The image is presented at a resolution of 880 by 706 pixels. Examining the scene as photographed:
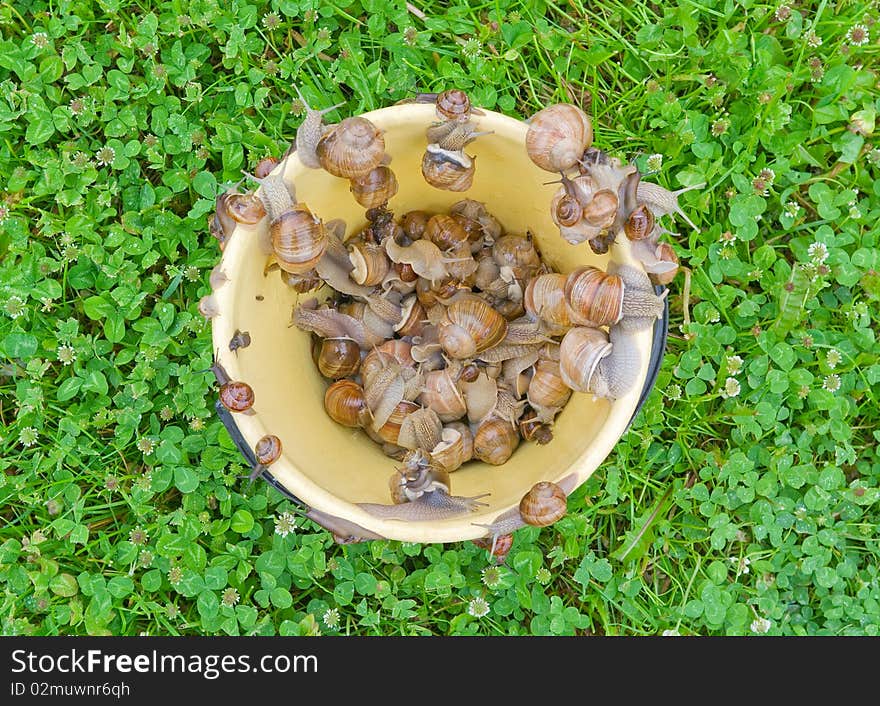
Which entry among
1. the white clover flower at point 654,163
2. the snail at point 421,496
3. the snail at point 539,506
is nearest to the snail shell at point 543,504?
the snail at point 539,506

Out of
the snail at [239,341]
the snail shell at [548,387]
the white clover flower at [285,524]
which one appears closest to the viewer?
the snail at [239,341]

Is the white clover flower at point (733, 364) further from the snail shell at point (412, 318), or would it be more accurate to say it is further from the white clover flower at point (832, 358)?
the snail shell at point (412, 318)

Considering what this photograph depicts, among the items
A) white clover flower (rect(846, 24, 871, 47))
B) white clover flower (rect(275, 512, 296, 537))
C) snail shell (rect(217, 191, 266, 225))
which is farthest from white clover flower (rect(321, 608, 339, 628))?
white clover flower (rect(846, 24, 871, 47))

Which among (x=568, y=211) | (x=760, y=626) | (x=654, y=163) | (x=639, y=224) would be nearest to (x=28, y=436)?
(x=568, y=211)

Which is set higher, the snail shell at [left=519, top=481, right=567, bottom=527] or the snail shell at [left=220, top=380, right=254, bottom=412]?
the snail shell at [left=220, top=380, right=254, bottom=412]

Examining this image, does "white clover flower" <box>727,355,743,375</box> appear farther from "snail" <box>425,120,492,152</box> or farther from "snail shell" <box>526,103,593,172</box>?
"snail" <box>425,120,492,152</box>

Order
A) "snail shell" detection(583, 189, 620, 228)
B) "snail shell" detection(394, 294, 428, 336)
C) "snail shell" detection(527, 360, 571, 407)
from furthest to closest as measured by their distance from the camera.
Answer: "snail shell" detection(394, 294, 428, 336) < "snail shell" detection(527, 360, 571, 407) < "snail shell" detection(583, 189, 620, 228)

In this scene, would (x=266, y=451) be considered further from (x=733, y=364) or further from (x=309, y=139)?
(x=733, y=364)
